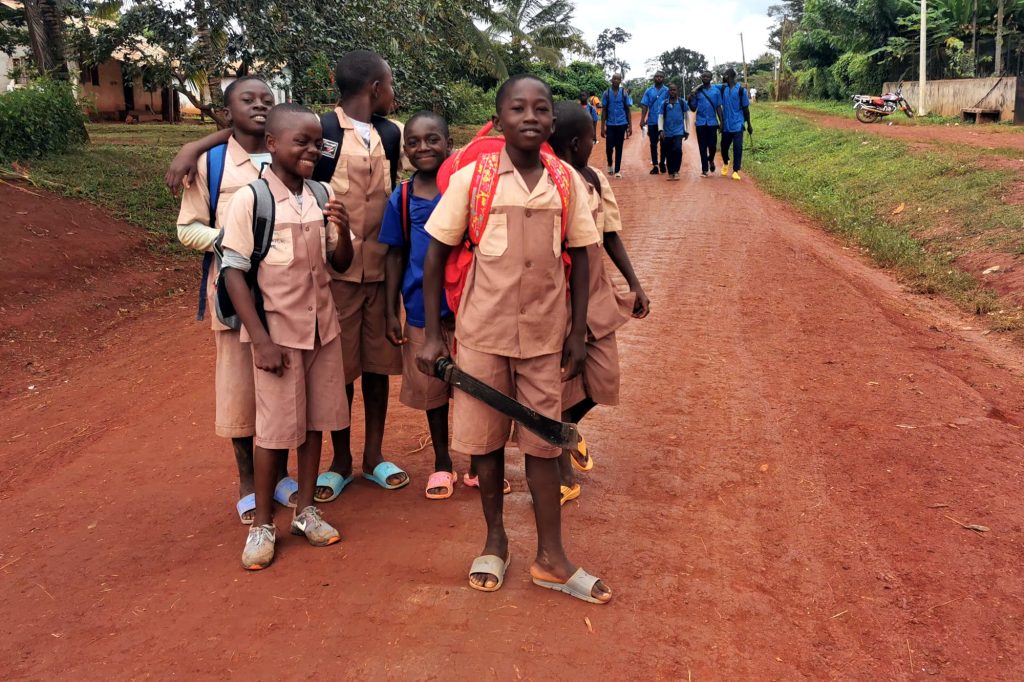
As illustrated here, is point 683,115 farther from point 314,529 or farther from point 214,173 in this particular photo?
point 314,529

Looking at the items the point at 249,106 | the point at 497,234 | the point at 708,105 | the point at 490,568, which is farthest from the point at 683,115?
the point at 490,568

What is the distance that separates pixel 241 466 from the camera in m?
3.75

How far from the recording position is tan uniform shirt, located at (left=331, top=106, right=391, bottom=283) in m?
3.70

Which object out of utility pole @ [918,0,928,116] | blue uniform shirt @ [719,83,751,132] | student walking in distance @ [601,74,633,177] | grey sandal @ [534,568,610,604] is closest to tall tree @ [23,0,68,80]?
student walking in distance @ [601,74,633,177]

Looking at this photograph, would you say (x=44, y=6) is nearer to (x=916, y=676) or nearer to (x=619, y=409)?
(x=619, y=409)

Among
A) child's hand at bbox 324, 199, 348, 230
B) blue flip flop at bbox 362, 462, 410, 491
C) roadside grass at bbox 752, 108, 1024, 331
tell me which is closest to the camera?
child's hand at bbox 324, 199, 348, 230

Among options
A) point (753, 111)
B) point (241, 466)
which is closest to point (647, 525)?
point (241, 466)

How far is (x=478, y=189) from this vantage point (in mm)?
2846

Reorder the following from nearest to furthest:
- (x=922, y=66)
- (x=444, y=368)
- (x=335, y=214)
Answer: (x=444, y=368) < (x=335, y=214) < (x=922, y=66)

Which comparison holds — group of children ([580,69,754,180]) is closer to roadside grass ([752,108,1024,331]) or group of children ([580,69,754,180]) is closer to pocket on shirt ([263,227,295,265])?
roadside grass ([752,108,1024,331])

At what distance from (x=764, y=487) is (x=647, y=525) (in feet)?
2.34

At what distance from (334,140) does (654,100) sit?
11.7 m

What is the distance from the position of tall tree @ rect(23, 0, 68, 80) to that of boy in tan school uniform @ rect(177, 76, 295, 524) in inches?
455

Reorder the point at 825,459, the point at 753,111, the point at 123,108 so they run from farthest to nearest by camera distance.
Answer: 1. the point at 753,111
2. the point at 123,108
3. the point at 825,459
